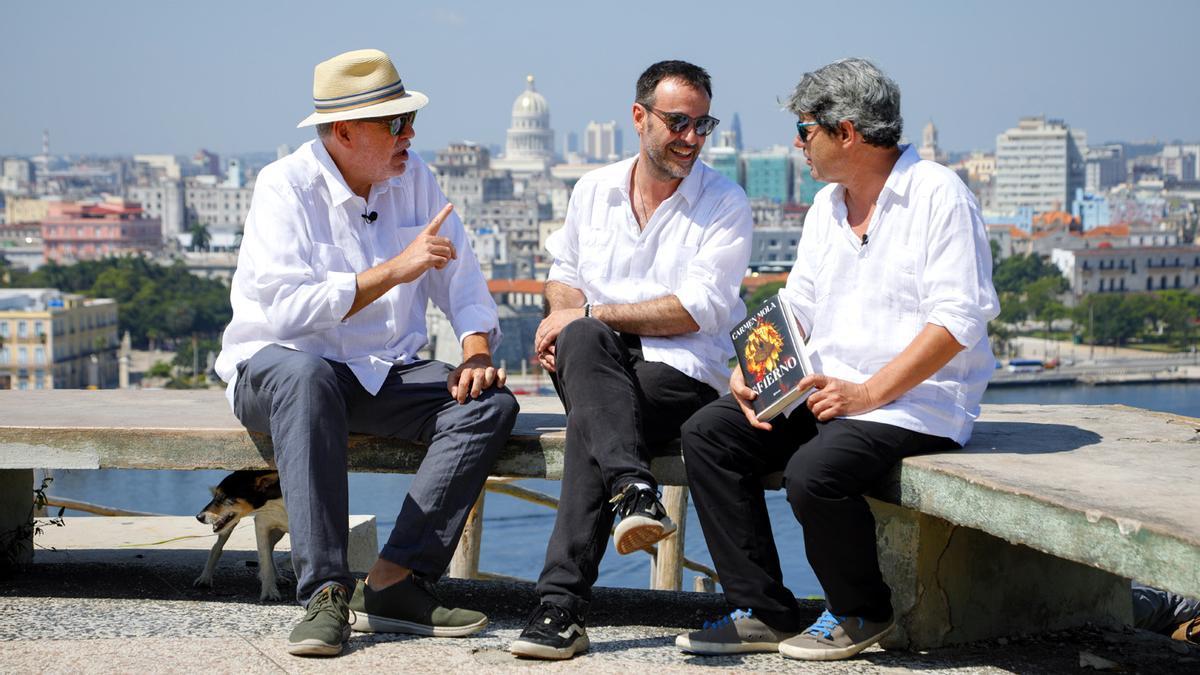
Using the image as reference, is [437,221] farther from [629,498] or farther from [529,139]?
[529,139]

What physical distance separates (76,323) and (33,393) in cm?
4142

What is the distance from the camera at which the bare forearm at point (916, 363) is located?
72.4 inches

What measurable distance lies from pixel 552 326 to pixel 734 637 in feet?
1.57

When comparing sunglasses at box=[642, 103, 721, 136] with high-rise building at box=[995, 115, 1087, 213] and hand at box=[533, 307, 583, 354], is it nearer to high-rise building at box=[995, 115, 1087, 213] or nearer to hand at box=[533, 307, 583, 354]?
hand at box=[533, 307, 583, 354]

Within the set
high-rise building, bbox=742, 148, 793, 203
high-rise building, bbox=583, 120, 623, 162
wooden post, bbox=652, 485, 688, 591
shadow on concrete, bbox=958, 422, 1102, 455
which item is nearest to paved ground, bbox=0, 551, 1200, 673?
shadow on concrete, bbox=958, 422, 1102, 455

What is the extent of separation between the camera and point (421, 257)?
2029mm

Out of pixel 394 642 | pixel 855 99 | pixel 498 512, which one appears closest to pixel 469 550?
pixel 394 642

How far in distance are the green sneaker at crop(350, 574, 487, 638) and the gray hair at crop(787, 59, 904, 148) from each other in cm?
71

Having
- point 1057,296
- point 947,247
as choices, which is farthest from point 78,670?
point 1057,296

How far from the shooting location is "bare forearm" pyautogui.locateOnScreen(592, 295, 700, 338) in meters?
2.12

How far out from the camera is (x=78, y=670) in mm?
1771

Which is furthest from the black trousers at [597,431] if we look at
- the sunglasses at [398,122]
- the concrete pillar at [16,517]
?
the concrete pillar at [16,517]

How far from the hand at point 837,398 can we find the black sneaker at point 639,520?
21 cm

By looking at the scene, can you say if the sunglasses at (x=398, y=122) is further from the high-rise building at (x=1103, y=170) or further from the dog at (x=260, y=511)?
the high-rise building at (x=1103, y=170)
